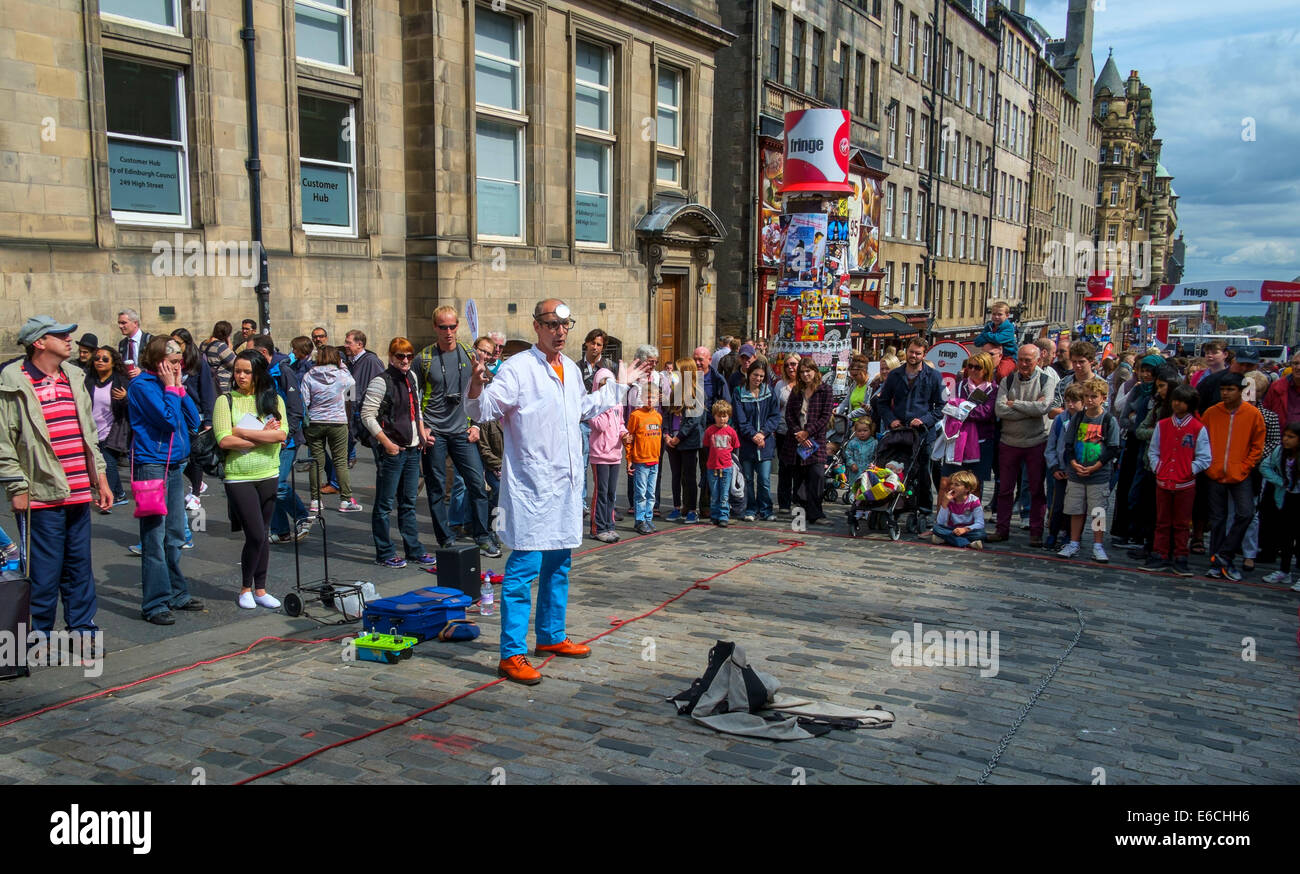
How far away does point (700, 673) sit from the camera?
5.99m

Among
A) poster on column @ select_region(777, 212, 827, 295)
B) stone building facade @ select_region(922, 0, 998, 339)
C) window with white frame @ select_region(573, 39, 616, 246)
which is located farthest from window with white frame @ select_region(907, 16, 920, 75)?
poster on column @ select_region(777, 212, 827, 295)

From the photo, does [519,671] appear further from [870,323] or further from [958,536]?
[870,323]

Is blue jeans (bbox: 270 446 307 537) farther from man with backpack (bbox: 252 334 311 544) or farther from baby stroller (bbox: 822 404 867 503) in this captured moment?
baby stroller (bbox: 822 404 867 503)

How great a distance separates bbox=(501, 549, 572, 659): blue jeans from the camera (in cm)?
584

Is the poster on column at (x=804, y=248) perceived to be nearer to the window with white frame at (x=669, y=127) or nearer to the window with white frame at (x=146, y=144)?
the window with white frame at (x=669, y=127)

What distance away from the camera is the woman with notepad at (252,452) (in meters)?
7.21

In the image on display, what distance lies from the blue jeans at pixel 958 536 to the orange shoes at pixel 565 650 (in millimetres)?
5283

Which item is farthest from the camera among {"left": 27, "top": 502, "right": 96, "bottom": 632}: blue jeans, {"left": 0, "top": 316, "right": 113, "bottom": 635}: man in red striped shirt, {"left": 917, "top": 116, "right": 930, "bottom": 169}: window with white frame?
{"left": 917, "top": 116, "right": 930, "bottom": 169}: window with white frame

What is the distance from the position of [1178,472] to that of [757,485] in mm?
4408

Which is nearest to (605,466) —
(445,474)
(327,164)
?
(445,474)

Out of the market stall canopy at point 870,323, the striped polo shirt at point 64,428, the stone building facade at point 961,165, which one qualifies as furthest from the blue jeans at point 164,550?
the stone building facade at point 961,165

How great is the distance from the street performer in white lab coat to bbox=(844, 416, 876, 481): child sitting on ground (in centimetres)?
574
